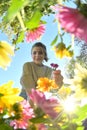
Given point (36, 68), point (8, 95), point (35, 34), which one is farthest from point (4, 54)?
point (36, 68)

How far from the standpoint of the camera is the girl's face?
3793 mm

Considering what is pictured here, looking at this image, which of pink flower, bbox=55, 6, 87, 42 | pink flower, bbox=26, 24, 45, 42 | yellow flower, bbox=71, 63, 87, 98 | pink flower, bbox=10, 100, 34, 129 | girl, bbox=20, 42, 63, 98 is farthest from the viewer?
girl, bbox=20, 42, 63, 98

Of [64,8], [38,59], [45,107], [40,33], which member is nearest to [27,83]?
[38,59]

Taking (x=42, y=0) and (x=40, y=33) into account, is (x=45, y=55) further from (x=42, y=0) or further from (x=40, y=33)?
(x=42, y=0)

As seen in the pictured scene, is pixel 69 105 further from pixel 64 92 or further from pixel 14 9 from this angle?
pixel 14 9

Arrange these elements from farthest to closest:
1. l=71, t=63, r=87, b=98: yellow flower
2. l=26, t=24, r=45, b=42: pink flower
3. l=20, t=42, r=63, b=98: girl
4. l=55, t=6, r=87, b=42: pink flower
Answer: l=20, t=42, r=63, b=98: girl
l=26, t=24, r=45, b=42: pink flower
l=71, t=63, r=87, b=98: yellow flower
l=55, t=6, r=87, b=42: pink flower

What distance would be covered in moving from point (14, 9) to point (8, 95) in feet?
1.03

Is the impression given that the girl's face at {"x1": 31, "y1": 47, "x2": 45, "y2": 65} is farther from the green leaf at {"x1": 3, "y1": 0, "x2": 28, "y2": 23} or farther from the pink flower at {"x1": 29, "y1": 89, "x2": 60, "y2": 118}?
the green leaf at {"x1": 3, "y1": 0, "x2": 28, "y2": 23}

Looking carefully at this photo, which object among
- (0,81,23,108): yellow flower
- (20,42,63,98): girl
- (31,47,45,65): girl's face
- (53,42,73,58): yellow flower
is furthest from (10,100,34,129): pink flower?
(31,47,45,65): girl's face

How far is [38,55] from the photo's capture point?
377 cm

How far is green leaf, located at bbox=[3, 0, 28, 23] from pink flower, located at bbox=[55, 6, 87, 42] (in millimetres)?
70

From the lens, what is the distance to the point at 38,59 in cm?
381

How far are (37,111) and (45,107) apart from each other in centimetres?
4

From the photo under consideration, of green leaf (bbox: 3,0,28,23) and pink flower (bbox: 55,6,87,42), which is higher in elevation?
green leaf (bbox: 3,0,28,23)
